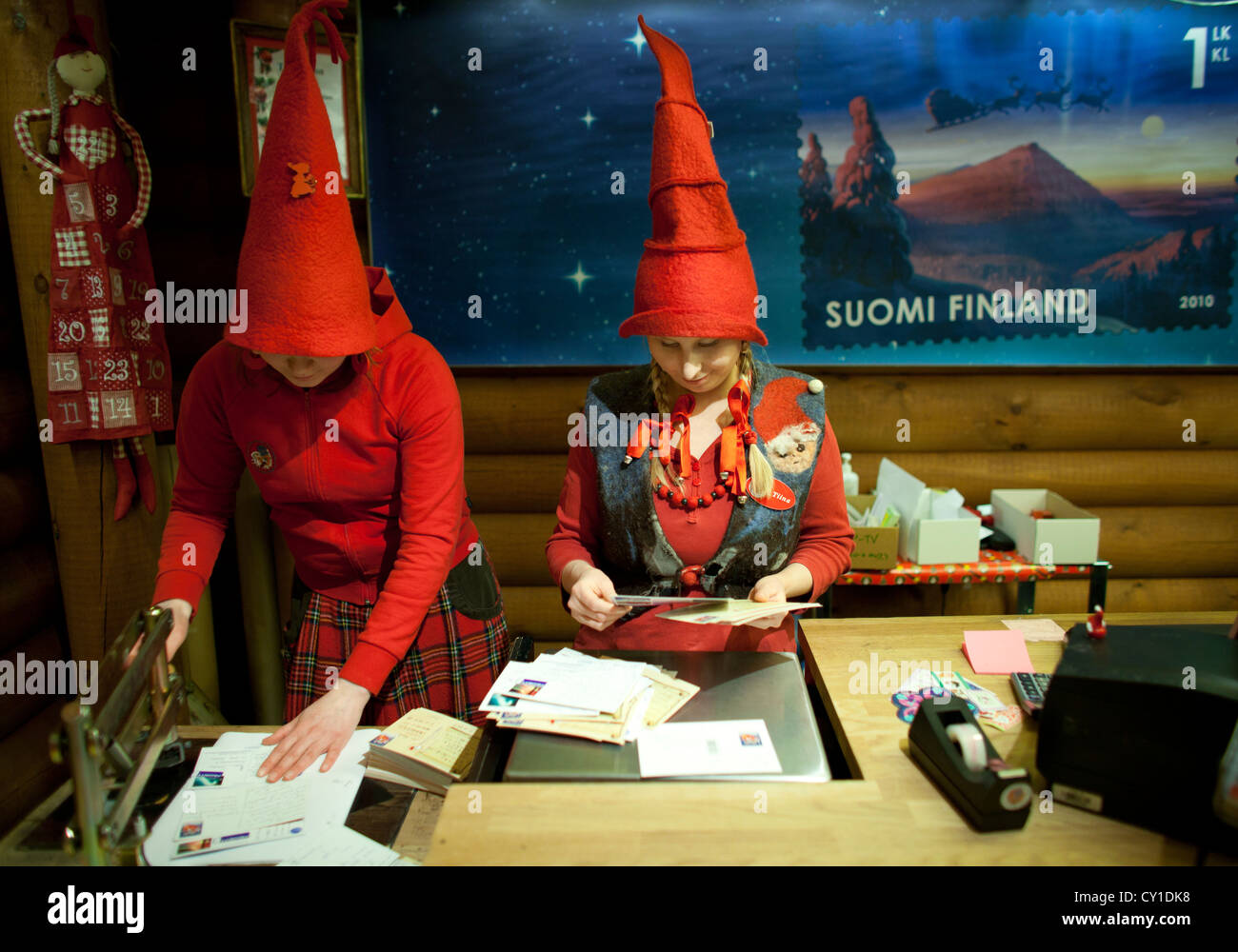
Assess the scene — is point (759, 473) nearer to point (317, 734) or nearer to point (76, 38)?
point (317, 734)

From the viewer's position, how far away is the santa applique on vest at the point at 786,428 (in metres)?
1.96

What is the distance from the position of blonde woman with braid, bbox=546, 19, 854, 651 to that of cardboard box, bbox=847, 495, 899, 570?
33.9 inches

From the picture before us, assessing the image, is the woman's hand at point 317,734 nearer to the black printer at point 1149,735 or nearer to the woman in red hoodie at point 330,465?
the woman in red hoodie at point 330,465

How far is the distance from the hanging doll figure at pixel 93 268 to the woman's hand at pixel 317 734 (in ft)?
4.35

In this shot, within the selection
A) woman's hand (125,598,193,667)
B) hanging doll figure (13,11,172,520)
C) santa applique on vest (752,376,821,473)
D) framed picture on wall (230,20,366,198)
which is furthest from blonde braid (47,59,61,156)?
santa applique on vest (752,376,821,473)

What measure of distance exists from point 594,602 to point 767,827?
63 cm

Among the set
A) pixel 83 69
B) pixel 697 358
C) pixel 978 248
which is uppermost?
pixel 83 69

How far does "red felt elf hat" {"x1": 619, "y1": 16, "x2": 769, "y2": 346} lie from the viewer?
5.90 ft

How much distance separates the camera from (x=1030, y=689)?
163 centimetres
